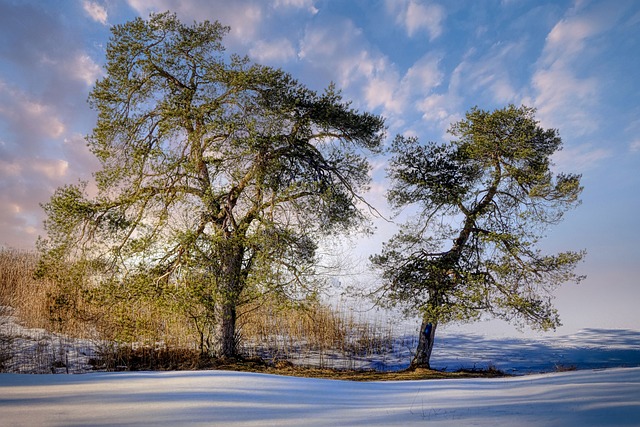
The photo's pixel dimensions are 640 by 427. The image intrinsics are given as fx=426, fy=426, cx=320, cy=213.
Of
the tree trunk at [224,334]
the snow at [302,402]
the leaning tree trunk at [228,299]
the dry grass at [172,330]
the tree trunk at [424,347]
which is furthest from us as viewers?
the tree trunk at [424,347]

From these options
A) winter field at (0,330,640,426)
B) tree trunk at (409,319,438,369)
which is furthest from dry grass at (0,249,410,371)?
winter field at (0,330,640,426)

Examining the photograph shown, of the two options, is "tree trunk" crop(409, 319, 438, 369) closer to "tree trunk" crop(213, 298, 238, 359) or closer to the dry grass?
the dry grass

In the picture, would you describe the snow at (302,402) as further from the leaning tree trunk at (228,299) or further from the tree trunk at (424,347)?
the tree trunk at (424,347)

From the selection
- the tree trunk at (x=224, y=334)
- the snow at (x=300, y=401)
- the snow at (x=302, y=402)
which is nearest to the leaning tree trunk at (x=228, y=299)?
the tree trunk at (x=224, y=334)

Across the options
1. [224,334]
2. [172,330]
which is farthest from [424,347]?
[172,330]

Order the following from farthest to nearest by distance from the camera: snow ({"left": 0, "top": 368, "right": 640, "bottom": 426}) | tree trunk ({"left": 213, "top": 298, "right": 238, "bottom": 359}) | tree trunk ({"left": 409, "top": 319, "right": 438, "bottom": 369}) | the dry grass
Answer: tree trunk ({"left": 409, "top": 319, "right": 438, "bottom": 369})
tree trunk ({"left": 213, "top": 298, "right": 238, "bottom": 359})
the dry grass
snow ({"left": 0, "top": 368, "right": 640, "bottom": 426})

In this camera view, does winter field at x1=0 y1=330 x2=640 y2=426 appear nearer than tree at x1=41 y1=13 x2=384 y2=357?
Yes

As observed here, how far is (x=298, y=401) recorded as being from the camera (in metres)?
3.88

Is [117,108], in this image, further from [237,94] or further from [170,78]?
[237,94]

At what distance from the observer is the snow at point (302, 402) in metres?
2.97

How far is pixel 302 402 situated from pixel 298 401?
5cm

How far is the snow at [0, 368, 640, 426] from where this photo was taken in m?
2.97

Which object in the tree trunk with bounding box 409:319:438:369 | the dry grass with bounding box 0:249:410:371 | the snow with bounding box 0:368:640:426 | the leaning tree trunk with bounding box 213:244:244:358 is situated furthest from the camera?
the tree trunk with bounding box 409:319:438:369

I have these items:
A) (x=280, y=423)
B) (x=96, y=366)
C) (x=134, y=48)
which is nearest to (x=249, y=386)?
(x=280, y=423)
